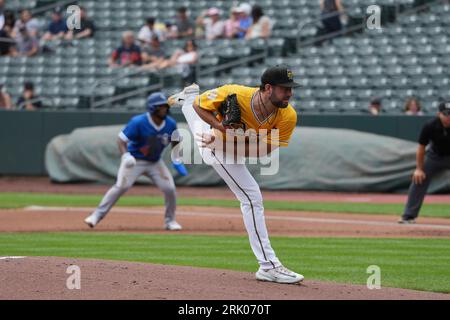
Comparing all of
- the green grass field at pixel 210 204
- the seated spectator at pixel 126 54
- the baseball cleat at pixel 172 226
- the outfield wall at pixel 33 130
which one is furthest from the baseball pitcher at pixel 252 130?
the seated spectator at pixel 126 54

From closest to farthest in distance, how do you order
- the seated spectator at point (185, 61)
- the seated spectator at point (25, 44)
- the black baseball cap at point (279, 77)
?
the black baseball cap at point (279, 77)
the seated spectator at point (185, 61)
the seated spectator at point (25, 44)

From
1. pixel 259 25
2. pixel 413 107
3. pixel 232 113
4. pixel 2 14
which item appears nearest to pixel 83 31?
pixel 2 14

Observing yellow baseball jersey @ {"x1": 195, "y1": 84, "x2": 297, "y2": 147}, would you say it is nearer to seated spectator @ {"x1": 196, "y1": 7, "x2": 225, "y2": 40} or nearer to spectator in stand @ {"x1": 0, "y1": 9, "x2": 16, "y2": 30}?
seated spectator @ {"x1": 196, "y1": 7, "x2": 225, "y2": 40}

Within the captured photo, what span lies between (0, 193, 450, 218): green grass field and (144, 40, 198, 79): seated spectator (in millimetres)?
4363

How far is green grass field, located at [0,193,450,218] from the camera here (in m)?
17.2

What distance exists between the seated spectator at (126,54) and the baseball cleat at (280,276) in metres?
16.4

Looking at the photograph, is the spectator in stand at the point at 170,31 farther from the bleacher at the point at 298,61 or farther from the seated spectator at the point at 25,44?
the seated spectator at the point at 25,44

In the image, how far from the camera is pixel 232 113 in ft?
26.2

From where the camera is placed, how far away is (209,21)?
2452cm

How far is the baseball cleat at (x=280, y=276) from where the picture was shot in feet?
26.3
